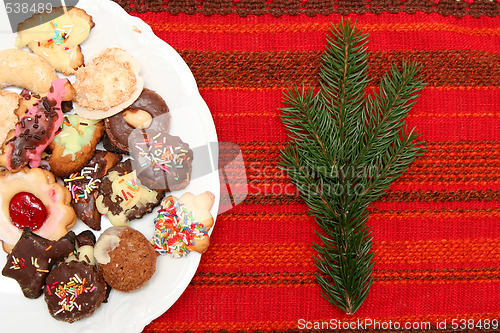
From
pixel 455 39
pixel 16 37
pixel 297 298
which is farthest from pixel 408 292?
pixel 16 37

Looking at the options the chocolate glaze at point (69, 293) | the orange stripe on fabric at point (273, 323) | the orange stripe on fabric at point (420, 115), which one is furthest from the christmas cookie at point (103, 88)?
the orange stripe on fabric at point (273, 323)

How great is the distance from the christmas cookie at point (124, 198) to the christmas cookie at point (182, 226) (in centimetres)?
5

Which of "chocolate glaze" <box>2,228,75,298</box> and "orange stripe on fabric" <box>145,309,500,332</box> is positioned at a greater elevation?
"chocolate glaze" <box>2,228,75,298</box>

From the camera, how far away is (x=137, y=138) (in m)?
1.11

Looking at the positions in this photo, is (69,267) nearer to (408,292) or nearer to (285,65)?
(285,65)

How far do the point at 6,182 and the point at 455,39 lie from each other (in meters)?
1.55

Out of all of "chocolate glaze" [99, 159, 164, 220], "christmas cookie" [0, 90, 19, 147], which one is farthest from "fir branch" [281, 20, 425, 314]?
"christmas cookie" [0, 90, 19, 147]

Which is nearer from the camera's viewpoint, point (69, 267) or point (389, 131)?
point (69, 267)

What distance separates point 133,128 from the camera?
3.72 ft

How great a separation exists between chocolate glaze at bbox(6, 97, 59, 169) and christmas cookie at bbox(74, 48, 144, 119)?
0.30 ft

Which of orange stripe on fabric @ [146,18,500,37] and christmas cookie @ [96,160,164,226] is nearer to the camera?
christmas cookie @ [96,160,164,226]

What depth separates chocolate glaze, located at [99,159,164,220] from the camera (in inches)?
44.3

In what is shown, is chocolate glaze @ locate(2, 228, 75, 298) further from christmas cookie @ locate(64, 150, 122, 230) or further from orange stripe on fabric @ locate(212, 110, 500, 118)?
orange stripe on fabric @ locate(212, 110, 500, 118)

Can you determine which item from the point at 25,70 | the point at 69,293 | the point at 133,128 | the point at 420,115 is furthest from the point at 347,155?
the point at 25,70
